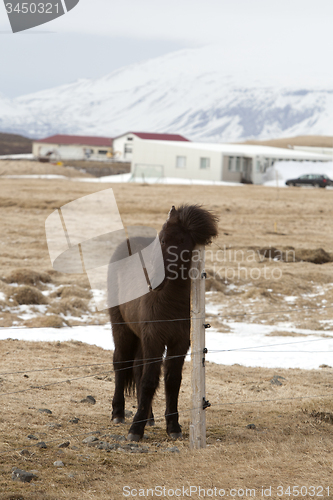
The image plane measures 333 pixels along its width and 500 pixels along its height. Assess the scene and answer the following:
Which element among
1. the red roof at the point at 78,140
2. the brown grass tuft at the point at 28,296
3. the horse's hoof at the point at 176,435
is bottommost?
the red roof at the point at 78,140

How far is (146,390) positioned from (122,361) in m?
0.83

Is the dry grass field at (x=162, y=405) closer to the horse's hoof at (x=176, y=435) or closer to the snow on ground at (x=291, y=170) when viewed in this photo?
the horse's hoof at (x=176, y=435)

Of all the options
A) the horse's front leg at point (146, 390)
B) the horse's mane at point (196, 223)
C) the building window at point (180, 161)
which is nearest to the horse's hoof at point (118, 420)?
the horse's front leg at point (146, 390)

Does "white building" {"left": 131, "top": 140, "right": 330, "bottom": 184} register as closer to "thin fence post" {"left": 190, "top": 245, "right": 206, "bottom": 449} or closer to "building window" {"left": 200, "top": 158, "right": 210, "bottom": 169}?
"building window" {"left": 200, "top": 158, "right": 210, "bottom": 169}

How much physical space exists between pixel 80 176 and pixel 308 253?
31.9 m

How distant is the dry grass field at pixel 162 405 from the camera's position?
3.91m

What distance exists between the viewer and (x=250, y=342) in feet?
33.0

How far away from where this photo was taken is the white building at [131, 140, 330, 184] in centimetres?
4281

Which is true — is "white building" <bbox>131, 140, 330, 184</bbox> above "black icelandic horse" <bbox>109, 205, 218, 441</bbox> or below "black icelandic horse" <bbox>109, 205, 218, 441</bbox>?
below

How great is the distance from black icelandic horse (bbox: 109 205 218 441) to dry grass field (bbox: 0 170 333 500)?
0.41 meters

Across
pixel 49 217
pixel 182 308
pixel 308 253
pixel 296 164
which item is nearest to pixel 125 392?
pixel 182 308

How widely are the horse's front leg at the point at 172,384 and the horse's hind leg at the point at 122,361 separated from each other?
0.72 meters

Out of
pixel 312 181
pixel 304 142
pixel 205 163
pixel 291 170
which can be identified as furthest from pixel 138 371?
pixel 304 142

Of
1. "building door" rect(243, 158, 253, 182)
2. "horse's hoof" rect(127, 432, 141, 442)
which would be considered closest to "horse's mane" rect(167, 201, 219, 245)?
"horse's hoof" rect(127, 432, 141, 442)
